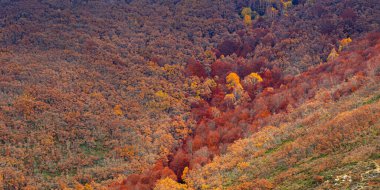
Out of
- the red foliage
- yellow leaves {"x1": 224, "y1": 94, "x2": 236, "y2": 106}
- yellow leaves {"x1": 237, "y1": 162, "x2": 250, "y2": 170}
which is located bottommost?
the red foliage

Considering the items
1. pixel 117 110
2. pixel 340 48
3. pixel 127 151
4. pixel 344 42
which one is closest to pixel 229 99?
pixel 117 110

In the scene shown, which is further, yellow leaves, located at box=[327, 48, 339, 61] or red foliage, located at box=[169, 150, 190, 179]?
yellow leaves, located at box=[327, 48, 339, 61]

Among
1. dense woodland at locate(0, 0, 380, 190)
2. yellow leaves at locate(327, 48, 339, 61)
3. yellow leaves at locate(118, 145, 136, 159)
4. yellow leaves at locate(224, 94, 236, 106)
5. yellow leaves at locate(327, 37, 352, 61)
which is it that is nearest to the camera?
dense woodland at locate(0, 0, 380, 190)

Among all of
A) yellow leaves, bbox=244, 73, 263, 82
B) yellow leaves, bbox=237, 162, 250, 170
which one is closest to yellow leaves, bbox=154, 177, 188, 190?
yellow leaves, bbox=237, 162, 250, 170

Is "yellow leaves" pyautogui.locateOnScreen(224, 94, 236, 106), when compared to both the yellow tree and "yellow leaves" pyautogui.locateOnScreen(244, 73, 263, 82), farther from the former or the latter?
the yellow tree

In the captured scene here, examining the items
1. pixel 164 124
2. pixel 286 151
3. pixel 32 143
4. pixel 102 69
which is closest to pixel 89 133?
pixel 32 143

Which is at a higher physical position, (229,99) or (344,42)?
(344,42)

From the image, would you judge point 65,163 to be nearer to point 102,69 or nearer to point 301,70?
point 102,69

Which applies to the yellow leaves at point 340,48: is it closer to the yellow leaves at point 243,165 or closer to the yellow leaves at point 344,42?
the yellow leaves at point 344,42

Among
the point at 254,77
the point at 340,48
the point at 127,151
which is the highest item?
the point at 340,48

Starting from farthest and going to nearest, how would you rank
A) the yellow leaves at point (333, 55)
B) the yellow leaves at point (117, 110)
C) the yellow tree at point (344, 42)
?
the yellow tree at point (344, 42) < the yellow leaves at point (333, 55) < the yellow leaves at point (117, 110)

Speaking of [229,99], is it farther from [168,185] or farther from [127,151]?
[168,185]

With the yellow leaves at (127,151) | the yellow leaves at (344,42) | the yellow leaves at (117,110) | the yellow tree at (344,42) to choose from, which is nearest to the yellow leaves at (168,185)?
the yellow leaves at (127,151)
